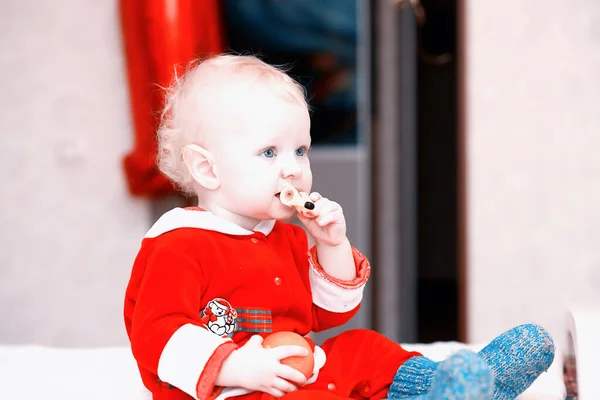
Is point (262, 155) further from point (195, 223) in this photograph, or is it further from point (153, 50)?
point (153, 50)

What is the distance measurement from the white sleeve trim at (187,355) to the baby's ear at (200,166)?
21 centimetres

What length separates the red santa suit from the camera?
0.87 m

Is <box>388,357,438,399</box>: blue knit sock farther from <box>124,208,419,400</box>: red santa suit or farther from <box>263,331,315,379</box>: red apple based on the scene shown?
<box>263,331,315,379</box>: red apple

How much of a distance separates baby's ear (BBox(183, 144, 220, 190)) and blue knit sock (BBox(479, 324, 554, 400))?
16.3 inches

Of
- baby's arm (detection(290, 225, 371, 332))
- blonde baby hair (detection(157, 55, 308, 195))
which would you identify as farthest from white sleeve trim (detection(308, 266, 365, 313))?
blonde baby hair (detection(157, 55, 308, 195))

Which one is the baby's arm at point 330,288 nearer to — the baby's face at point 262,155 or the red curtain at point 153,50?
the baby's face at point 262,155

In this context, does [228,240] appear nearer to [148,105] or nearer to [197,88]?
[197,88]

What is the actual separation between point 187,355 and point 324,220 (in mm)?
244

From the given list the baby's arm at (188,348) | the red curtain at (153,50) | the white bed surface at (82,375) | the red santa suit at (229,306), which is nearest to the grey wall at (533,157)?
the red curtain at (153,50)

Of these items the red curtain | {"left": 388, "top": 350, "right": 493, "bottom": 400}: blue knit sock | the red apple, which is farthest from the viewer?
the red curtain

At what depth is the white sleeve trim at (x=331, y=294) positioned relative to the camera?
105 centimetres

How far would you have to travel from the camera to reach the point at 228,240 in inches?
38.6

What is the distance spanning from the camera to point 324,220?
38.2 inches

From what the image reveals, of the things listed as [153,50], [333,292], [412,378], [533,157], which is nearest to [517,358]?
[412,378]
